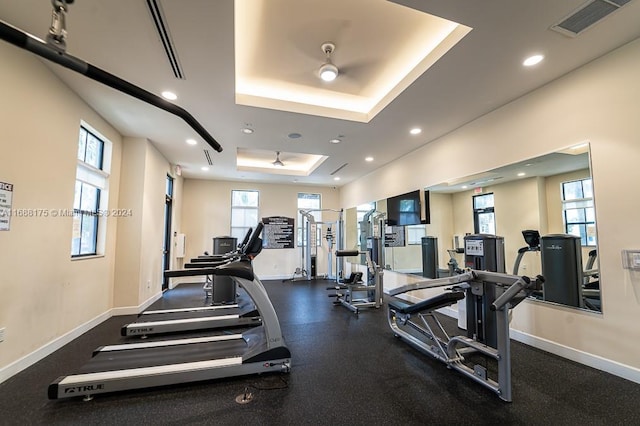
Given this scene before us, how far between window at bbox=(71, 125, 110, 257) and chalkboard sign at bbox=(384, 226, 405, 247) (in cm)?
521

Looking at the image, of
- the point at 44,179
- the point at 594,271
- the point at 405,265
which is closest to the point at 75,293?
the point at 44,179

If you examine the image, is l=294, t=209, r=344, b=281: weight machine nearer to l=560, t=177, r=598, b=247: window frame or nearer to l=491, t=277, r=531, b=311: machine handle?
l=560, t=177, r=598, b=247: window frame

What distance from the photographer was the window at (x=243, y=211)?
8344 mm

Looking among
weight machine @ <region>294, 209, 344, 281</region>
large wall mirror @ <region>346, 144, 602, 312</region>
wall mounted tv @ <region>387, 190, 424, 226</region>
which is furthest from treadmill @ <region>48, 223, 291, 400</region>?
weight machine @ <region>294, 209, 344, 281</region>

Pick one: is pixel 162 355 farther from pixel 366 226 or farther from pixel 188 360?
pixel 366 226

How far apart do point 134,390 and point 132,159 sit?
3731mm

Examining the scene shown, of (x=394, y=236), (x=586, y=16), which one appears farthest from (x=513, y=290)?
(x=394, y=236)

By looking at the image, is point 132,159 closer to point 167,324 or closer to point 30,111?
point 30,111

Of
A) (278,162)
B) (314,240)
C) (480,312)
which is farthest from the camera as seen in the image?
(314,240)

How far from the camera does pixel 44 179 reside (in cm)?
287

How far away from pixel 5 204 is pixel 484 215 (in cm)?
536

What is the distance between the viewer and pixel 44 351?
2908mm

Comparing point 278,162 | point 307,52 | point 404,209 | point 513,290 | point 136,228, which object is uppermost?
point 307,52

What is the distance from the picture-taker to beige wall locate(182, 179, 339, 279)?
802cm
